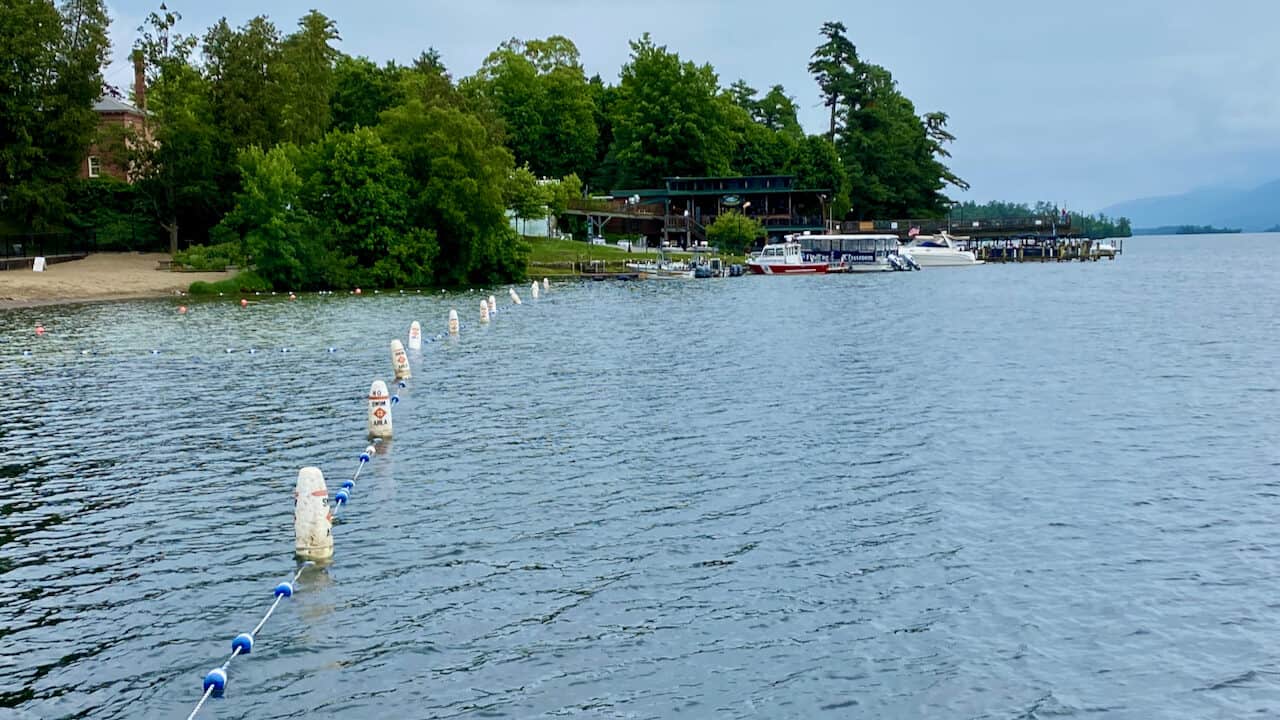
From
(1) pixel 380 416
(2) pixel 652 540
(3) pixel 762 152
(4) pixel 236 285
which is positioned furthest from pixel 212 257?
(2) pixel 652 540

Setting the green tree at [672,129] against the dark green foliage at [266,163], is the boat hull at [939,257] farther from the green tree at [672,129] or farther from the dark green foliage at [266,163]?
the dark green foliage at [266,163]

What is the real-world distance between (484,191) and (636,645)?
81.7m

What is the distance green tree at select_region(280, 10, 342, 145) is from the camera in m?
104

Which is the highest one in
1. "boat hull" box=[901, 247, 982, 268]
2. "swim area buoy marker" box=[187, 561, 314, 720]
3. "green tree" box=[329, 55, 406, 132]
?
"green tree" box=[329, 55, 406, 132]

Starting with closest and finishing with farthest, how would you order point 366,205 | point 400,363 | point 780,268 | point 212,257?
1. point 400,363
2. point 366,205
3. point 212,257
4. point 780,268

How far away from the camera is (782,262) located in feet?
408

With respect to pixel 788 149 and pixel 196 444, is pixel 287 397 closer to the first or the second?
pixel 196 444

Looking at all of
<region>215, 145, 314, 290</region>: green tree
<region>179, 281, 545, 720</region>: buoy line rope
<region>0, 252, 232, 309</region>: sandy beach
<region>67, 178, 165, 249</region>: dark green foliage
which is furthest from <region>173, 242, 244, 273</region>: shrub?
<region>179, 281, 545, 720</region>: buoy line rope

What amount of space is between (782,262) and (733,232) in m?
13.9

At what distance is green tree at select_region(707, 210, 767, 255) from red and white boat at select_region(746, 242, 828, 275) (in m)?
9.47

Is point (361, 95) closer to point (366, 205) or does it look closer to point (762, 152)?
point (366, 205)

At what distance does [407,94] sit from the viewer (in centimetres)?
11806

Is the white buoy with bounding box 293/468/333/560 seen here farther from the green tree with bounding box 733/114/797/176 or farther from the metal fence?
the green tree with bounding box 733/114/797/176

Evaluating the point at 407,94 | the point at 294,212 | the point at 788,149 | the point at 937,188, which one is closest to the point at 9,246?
the point at 294,212
